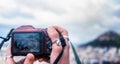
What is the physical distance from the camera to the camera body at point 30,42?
0.90 m

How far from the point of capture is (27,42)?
91 centimetres

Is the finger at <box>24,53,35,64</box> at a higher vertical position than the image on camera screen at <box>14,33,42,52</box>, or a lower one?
lower

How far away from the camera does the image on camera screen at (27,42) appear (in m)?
0.90

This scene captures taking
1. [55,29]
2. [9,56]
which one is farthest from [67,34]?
[9,56]

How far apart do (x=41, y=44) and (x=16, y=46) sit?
56 mm

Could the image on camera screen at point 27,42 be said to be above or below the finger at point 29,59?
above

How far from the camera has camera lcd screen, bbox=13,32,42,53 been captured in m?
0.90

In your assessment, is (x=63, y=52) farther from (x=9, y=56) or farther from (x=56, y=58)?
A: (x=9, y=56)

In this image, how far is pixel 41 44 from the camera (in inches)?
35.7

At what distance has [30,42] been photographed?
909 mm

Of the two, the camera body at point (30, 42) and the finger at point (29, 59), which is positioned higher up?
the camera body at point (30, 42)

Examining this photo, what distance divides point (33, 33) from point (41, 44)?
3 centimetres

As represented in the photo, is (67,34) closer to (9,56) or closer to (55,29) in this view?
(55,29)

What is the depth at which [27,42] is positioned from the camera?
911mm
